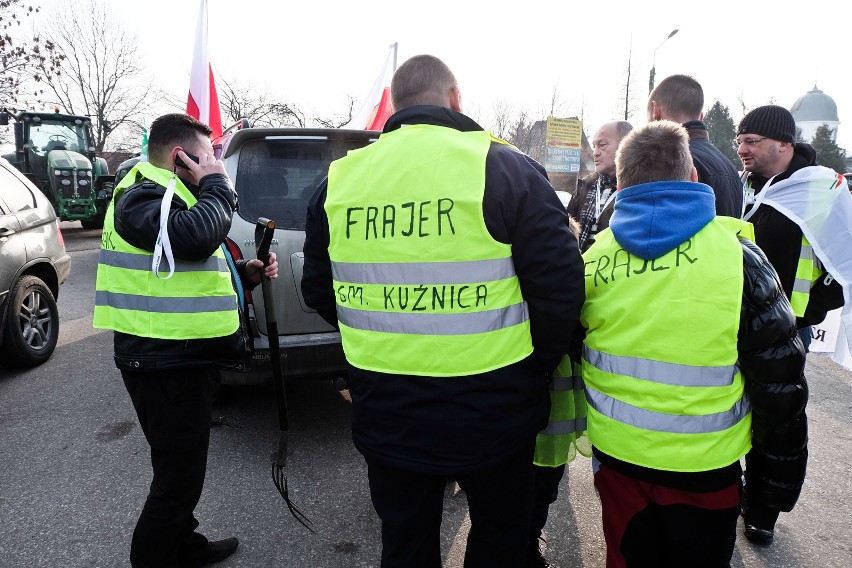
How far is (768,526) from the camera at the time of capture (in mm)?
2252

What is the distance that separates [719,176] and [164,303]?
8.34 feet

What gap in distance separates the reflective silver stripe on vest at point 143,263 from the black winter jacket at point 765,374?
5.49 ft

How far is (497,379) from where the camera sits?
65.6 inches

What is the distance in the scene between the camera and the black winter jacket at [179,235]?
6.94ft

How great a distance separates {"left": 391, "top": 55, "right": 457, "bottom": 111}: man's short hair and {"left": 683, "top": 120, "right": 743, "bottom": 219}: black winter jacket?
1.46m

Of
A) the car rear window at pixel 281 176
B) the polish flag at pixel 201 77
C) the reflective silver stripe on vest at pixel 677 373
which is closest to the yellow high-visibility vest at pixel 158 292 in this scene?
the car rear window at pixel 281 176

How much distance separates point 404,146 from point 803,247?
2.32m

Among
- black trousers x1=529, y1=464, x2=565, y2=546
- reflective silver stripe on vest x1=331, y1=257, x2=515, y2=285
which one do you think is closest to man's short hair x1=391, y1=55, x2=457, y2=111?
reflective silver stripe on vest x1=331, y1=257, x2=515, y2=285

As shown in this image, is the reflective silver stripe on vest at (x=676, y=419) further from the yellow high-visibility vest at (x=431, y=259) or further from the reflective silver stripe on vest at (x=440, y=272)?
the reflective silver stripe on vest at (x=440, y=272)

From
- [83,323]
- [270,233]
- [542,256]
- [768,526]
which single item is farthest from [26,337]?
[768,526]

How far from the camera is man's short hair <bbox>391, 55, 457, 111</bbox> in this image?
181 centimetres

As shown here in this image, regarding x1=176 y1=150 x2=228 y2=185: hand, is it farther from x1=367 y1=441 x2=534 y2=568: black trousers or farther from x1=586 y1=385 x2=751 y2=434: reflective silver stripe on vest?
x1=586 y1=385 x2=751 y2=434: reflective silver stripe on vest

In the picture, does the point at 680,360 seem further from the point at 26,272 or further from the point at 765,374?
the point at 26,272

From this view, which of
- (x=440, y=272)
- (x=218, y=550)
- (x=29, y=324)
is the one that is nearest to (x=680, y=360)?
(x=440, y=272)
